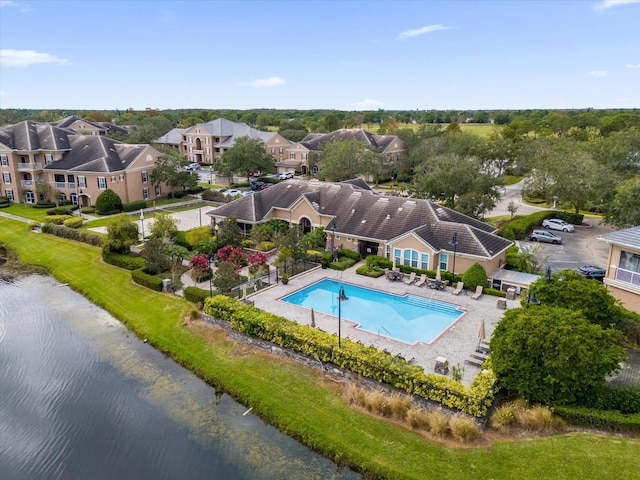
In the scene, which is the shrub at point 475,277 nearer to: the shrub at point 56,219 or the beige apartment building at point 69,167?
the shrub at point 56,219

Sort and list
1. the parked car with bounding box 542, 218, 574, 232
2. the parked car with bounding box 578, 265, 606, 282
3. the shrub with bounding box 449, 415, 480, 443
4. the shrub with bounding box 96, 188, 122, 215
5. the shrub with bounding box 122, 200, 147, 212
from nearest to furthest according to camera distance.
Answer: the shrub with bounding box 449, 415, 480, 443
the parked car with bounding box 578, 265, 606, 282
the parked car with bounding box 542, 218, 574, 232
the shrub with bounding box 96, 188, 122, 215
the shrub with bounding box 122, 200, 147, 212

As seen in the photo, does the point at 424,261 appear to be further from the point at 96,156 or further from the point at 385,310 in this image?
the point at 96,156

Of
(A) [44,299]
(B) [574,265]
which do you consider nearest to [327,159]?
(B) [574,265]

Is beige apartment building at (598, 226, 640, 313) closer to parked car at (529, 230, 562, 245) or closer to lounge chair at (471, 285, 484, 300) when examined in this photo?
lounge chair at (471, 285, 484, 300)

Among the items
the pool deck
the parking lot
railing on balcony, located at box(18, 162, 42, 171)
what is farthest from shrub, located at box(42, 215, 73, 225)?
the parking lot

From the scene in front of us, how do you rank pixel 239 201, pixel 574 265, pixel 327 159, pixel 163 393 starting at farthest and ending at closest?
pixel 327 159
pixel 239 201
pixel 574 265
pixel 163 393

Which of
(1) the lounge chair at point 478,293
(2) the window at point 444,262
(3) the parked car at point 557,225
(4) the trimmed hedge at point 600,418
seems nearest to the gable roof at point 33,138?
(2) the window at point 444,262

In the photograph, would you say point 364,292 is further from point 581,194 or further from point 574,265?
point 581,194
